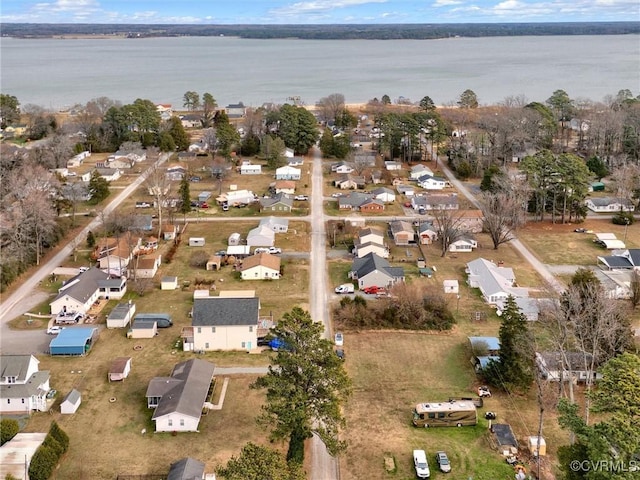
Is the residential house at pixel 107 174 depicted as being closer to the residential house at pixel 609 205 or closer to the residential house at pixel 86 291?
the residential house at pixel 86 291

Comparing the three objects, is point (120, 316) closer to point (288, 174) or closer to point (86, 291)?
point (86, 291)

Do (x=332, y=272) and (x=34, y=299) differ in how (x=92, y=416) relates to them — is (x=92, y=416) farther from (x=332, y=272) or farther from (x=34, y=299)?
(x=332, y=272)

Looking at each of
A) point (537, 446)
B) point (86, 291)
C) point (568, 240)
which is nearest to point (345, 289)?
point (86, 291)

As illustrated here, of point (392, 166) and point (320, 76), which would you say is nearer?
point (392, 166)

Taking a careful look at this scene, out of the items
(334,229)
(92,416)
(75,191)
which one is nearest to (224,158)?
(75,191)

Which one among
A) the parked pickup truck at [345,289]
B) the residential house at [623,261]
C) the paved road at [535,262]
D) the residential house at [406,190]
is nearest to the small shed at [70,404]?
the parked pickup truck at [345,289]

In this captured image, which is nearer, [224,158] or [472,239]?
[472,239]
